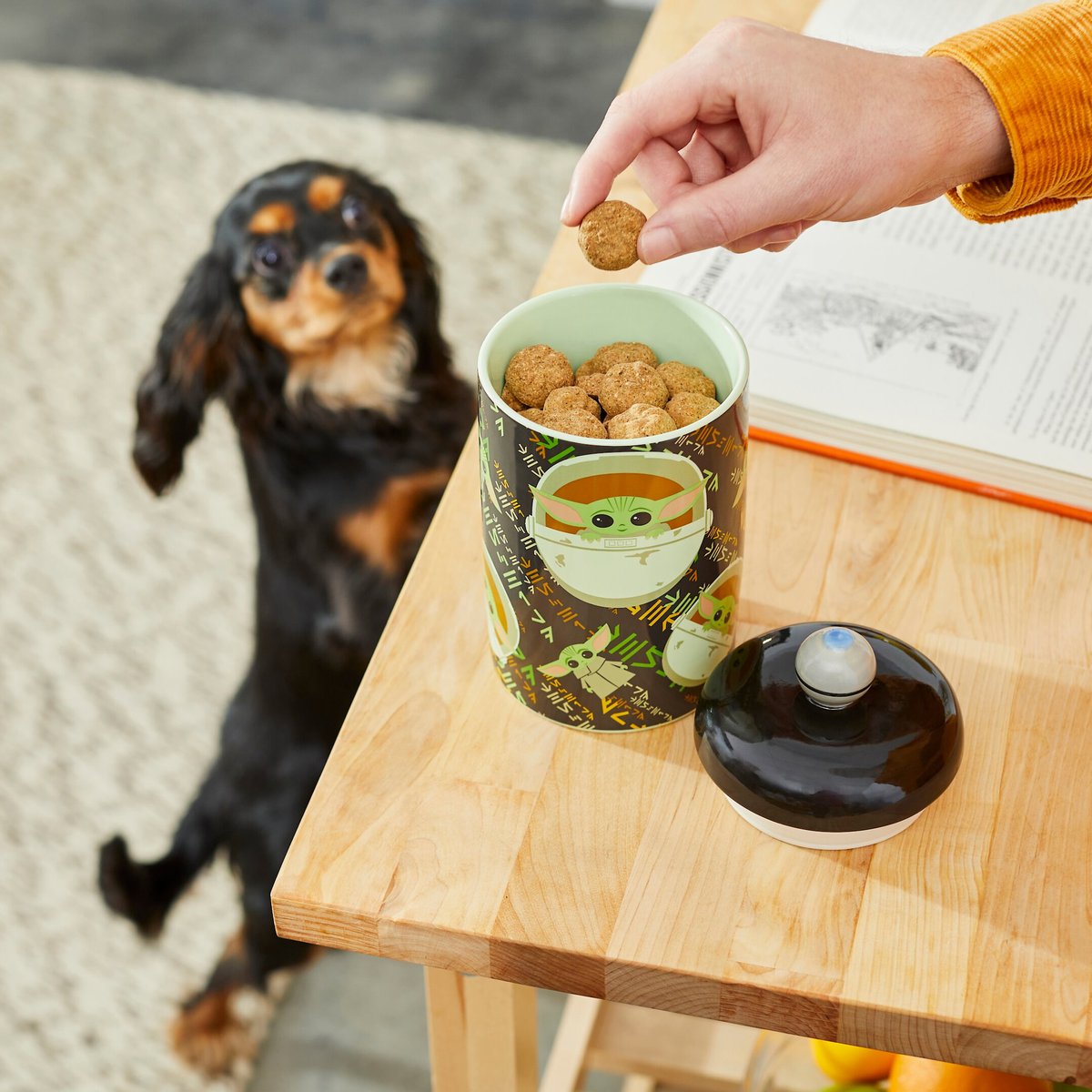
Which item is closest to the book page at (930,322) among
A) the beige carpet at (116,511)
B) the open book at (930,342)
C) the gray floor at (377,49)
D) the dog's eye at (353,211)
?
the open book at (930,342)

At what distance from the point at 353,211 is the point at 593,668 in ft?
1.89

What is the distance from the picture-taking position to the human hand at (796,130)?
59 centimetres

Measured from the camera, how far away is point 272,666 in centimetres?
112

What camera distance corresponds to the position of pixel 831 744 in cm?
52

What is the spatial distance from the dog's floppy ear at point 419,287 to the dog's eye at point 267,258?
0.32ft

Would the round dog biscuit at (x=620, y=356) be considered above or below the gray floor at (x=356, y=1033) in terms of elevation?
above

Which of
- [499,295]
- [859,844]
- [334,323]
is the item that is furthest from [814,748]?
[499,295]

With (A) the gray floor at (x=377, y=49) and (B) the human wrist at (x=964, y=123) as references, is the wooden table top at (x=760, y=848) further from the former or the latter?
(A) the gray floor at (x=377, y=49)

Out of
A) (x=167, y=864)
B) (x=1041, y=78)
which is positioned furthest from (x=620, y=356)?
(x=167, y=864)

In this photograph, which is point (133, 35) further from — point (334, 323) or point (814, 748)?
point (814, 748)

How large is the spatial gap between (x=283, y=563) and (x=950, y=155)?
2.19ft

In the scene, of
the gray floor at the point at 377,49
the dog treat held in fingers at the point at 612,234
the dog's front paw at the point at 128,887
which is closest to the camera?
the dog treat held in fingers at the point at 612,234

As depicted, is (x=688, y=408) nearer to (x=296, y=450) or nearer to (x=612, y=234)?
(x=612, y=234)

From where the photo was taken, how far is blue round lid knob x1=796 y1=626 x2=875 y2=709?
0.52 meters
